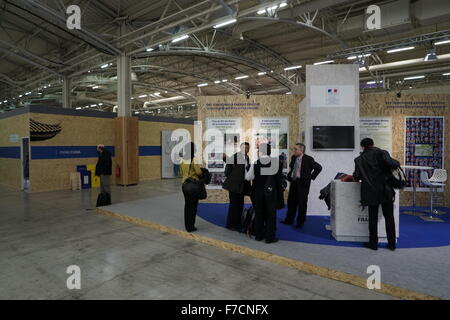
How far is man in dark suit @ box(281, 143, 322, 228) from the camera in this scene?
4.68 meters

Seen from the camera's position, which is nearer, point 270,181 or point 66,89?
point 270,181

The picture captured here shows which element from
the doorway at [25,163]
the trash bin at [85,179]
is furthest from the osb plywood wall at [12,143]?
the trash bin at [85,179]

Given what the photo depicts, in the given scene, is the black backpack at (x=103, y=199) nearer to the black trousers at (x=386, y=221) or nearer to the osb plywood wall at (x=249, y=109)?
the osb plywood wall at (x=249, y=109)

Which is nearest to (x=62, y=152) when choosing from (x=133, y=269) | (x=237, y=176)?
(x=237, y=176)

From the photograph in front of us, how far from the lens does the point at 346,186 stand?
4125 mm

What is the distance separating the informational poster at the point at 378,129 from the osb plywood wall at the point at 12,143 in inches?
394

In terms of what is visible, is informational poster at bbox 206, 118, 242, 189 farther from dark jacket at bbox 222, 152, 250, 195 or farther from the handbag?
the handbag

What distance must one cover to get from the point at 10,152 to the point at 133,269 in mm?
10784

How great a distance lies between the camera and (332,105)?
548 centimetres

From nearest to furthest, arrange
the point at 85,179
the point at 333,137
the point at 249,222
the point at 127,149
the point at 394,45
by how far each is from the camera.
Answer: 1. the point at 249,222
2. the point at 333,137
3. the point at 394,45
4. the point at 85,179
5. the point at 127,149

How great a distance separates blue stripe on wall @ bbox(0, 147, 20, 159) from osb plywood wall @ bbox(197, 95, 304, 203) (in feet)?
26.2

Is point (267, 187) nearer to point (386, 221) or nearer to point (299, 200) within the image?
point (299, 200)

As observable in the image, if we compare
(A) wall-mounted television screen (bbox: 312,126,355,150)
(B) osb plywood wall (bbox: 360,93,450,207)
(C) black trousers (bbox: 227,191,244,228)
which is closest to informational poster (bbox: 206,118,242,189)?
(A) wall-mounted television screen (bbox: 312,126,355,150)
